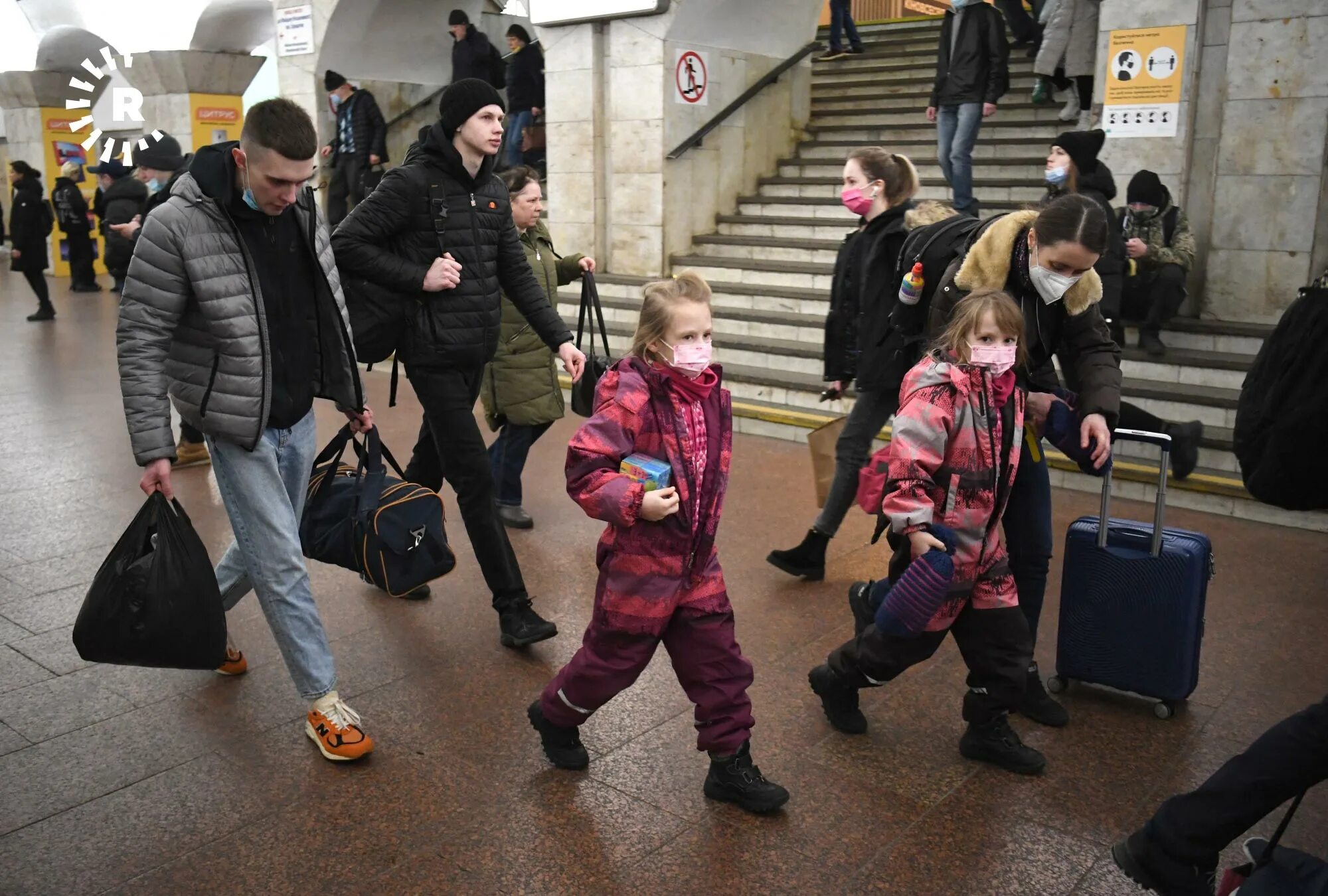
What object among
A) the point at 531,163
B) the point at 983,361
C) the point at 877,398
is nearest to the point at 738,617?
the point at 877,398

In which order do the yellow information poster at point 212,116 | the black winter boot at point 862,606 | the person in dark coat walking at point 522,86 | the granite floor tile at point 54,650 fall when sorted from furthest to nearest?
1. the yellow information poster at point 212,116
2. the person in dark coat walking at point 522,86
3. the granite floor tile at point 54,650
4. the black winter boot at point 862,606

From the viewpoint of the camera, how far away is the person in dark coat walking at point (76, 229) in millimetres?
16766

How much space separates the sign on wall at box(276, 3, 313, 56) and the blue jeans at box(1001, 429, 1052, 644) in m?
13.6

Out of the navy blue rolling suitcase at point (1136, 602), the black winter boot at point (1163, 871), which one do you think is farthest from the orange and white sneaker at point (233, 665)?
the black winter boot at point (1163, 871)

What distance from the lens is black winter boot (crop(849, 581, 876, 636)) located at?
3.99m

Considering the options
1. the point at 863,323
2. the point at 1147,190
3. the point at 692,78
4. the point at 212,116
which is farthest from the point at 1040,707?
the point at 212,116

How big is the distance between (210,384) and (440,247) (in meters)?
1.15

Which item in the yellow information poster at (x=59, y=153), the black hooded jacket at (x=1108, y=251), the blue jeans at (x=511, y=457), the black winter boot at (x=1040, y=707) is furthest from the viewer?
the yellow information poster at (x=59, y=153)

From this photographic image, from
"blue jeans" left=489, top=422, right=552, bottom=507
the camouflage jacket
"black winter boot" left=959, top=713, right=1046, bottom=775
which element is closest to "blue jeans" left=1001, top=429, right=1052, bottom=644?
"black winter boot" left=959, top=713, right=1046, bottom=775

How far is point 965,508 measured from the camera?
3344 mm

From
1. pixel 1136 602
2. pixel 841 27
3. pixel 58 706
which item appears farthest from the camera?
pixel 841 27

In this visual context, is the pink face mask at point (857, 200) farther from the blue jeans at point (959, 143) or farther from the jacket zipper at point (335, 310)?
the blue jeans at point (959, 143)

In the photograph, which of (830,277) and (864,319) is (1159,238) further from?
(864,319)

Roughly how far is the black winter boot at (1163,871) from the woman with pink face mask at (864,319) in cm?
226
